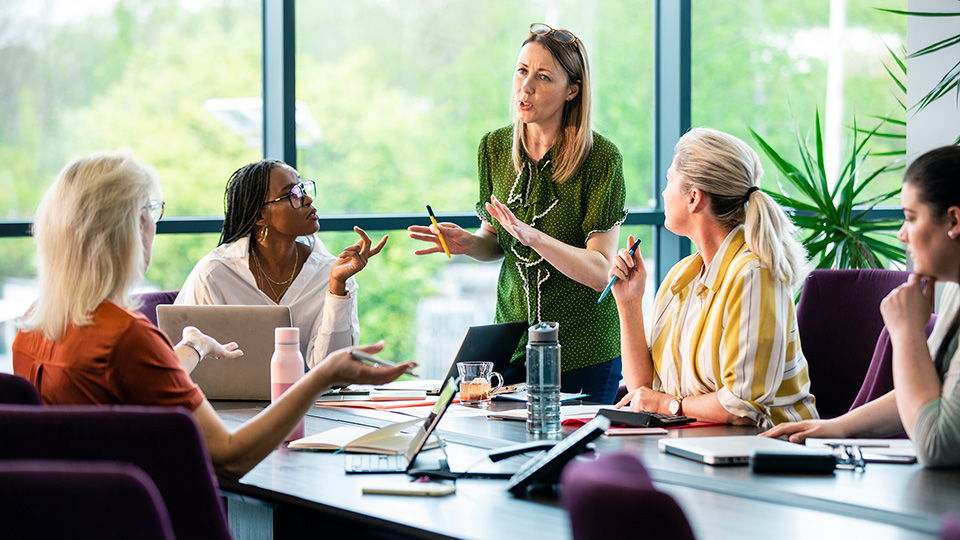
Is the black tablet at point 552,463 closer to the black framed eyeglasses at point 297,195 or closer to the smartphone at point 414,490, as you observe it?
the smartphone at point 414,490

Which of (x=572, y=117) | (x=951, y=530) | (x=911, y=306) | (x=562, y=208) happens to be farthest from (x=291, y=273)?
(x=951, y=530)

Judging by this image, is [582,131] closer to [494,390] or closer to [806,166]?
[494,390]

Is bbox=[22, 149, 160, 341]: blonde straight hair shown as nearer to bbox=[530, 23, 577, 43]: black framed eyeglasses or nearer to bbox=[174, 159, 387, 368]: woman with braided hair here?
bbox=[174, 159, 387, 368]: woman with braided hair

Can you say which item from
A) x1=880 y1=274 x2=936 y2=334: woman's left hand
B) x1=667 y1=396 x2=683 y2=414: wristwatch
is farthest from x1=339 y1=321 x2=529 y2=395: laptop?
x1=880 y1=274 x2=936 y2=334: woman's left hand

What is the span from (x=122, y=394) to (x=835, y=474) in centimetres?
125

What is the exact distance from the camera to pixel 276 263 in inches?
117

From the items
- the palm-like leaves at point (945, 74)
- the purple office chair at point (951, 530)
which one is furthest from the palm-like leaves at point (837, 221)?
the purple office chair at point (951, 530)

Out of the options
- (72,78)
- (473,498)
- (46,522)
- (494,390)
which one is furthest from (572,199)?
(72,78)

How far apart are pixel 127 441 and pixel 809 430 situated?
4.48 ft

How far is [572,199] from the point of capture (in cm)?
300

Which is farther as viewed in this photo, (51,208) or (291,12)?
(291,12)

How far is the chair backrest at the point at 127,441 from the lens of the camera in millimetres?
1225

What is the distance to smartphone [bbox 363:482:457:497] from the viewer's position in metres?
1.62

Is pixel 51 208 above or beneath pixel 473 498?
above
